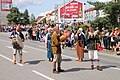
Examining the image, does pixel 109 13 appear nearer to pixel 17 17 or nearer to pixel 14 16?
pixel 14 16

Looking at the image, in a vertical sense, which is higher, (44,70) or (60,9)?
(60,9)

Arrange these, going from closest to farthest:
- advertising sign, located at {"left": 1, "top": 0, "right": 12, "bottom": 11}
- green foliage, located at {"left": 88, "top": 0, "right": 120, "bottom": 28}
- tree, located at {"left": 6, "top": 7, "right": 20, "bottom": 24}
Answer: green foliage, located at {"left": 88, "top": 0, "right": 120, "bottom": 28}
tree, located at {"left": 6, "top": 7, "right": 20, "bottom": 24}
advertising sign, located at {"left": 1, "top": 0, "right": 12, "bottom": 11}

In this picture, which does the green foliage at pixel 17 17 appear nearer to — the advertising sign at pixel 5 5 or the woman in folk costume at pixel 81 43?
the advertising sign at pixel 5 5

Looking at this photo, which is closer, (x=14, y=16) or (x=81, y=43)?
(x=81, y=43)

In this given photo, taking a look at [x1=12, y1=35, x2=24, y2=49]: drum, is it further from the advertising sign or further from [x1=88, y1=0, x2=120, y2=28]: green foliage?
the advertising sign

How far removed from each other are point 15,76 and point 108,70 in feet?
12.3

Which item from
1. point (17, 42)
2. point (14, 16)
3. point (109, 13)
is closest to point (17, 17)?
point (14, 16)

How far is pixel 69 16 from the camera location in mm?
74688

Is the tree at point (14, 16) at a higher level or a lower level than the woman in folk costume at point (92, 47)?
higher

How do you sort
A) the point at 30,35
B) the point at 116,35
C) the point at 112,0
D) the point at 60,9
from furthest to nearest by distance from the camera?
the point at 60,9
the point at 30,35
the point at 112,0
the point at 116,35

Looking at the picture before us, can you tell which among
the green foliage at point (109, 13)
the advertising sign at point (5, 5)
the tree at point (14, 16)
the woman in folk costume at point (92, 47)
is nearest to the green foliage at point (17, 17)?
the tree at point (14, 16)

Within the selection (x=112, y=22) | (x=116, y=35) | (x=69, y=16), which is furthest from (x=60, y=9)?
(x=116, y=35)

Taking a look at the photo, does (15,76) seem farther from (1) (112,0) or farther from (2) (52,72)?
(1) (112,0)

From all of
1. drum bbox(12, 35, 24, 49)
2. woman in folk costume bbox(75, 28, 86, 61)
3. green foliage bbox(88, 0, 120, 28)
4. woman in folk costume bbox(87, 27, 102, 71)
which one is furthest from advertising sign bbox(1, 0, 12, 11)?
woman in folk costume bbox(87, 27, 102, 71)
